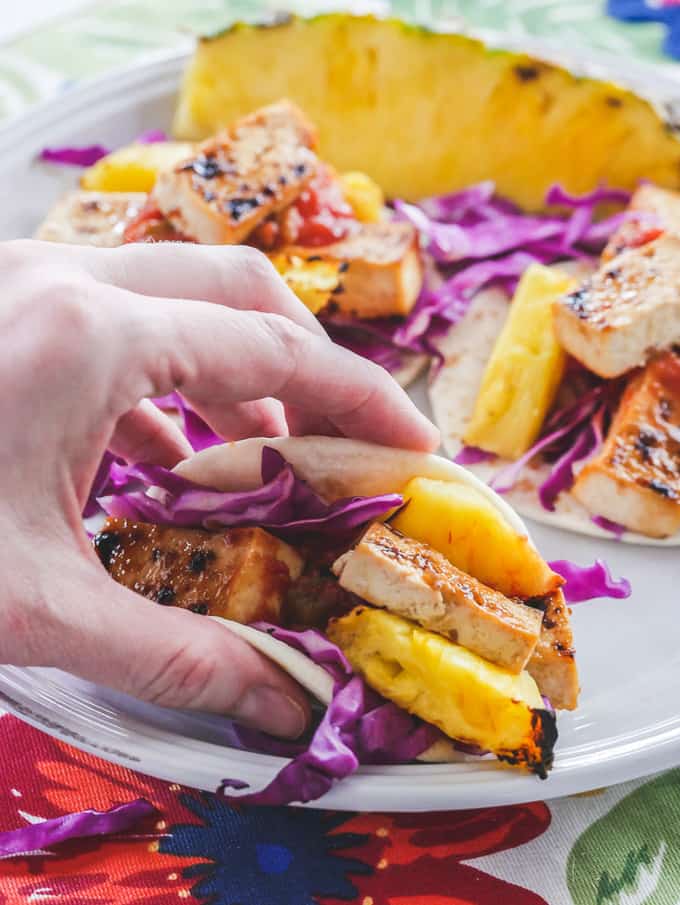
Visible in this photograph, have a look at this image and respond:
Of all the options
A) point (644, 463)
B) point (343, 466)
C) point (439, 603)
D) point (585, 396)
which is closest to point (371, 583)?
point (439, 603)

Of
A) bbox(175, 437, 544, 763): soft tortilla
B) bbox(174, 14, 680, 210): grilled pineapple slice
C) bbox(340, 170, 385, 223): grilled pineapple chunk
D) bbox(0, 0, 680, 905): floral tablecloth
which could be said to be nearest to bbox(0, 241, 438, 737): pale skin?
bbox(175, 437, 544, 763): soft tortilla

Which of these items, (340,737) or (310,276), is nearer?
(340,737)

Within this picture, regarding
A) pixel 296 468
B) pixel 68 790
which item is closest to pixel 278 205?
pixel 296 468

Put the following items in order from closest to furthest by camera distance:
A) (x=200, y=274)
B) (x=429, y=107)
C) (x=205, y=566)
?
(x=200, y=274) < (x=205, y=566) < (x=429, y=107)

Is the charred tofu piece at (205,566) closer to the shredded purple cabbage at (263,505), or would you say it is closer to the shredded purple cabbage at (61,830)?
the shredded purple cabbage at (263,505)

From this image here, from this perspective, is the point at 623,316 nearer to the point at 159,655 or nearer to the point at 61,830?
the point at 159,655

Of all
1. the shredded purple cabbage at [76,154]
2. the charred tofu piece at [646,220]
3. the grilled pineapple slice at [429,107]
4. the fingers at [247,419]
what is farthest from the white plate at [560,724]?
the shredded purple cabbage at [76,154]

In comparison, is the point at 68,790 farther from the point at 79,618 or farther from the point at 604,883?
the point at 604,883

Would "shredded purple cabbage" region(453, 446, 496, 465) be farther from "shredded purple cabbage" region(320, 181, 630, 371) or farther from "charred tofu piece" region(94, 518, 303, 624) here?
"charred tofu piece" region(94, 518, 303, 624)
